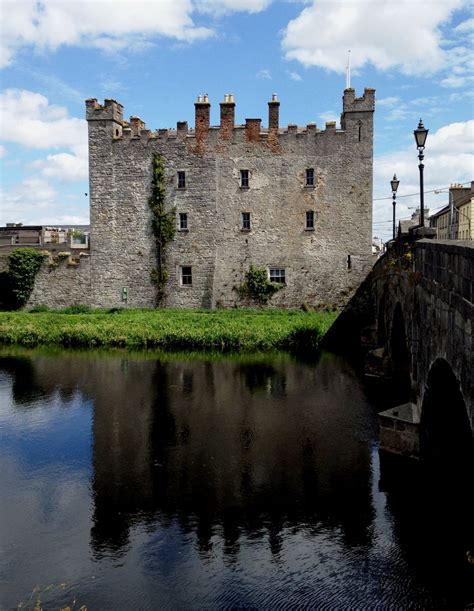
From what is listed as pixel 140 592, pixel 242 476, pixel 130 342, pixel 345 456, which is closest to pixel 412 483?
pixel 345 456

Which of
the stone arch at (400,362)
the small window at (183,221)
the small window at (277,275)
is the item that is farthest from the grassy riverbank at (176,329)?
the stone arch at (400,362)

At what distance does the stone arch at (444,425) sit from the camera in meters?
11.4

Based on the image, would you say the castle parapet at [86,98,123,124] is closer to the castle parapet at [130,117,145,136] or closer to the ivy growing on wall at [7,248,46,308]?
the castle parapet at [130,117,145,136]

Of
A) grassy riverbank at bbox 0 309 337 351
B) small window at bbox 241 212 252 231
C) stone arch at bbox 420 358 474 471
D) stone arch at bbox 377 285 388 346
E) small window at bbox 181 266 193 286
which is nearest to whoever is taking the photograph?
stone arch at bbox 420 358 474 471

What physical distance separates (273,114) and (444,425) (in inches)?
1052

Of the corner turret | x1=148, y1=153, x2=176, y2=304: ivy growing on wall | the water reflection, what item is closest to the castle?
the corner turret

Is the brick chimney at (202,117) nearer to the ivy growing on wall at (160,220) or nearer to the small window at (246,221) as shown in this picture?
the ivy growing on wall at (160,220)

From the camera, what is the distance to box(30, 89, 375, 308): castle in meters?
35.5

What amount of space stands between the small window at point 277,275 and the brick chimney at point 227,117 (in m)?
8.60

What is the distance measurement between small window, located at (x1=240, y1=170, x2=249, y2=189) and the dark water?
1870cm

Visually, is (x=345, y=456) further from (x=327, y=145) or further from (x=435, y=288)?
(x=327, y=145)

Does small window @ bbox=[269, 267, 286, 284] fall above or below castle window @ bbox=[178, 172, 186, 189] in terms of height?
below

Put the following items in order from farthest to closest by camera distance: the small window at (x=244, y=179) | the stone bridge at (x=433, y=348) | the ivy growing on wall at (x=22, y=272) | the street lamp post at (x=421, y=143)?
1. the ivy growing on wall at (x=22, y=272)
2. the small window at (x=244, y=179)
3. the street lamp post at (x=421, y=143)
4. the stone bridge at (x=433, y=348)

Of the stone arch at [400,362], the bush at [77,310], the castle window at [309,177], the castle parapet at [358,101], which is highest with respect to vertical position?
the castle parapet at [358,101]
